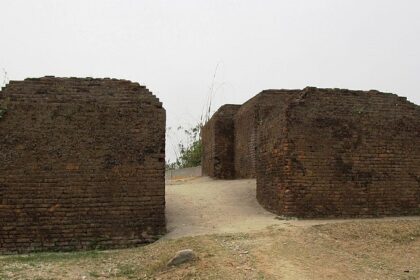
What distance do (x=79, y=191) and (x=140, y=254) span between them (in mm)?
1714

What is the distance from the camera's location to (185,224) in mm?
9742

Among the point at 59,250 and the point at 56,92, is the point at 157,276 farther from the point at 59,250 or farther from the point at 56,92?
the point at 56,92

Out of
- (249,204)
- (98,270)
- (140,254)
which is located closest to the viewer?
(98,270)

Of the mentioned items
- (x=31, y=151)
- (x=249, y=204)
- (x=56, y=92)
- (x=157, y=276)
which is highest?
(x=56, y=92)

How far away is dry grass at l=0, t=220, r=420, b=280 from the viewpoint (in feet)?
21.9

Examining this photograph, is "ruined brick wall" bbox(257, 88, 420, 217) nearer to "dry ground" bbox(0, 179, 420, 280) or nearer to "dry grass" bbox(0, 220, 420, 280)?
"dry ground" bbox(0, 179, 420, 280)

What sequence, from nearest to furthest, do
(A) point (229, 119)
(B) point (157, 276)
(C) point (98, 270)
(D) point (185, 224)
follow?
(B) point (157, 276) → (C) point (98, 270) → (D) point (185, 224) → (A) point (229, 119)

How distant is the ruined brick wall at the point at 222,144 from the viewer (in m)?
17.3

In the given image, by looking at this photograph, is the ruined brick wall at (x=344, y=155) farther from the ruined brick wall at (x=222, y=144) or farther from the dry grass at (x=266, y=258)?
the ruined brick wall at (x=222, y=144)

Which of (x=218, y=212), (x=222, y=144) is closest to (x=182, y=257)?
(x=218, y=212)

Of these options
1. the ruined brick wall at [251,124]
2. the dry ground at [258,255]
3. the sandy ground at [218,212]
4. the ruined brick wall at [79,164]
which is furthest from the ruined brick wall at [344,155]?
the ruined brick wall at [251,124]

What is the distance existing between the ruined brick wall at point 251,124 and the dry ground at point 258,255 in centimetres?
529

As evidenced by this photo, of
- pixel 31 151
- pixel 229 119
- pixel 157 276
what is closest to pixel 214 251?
pixel 157 276

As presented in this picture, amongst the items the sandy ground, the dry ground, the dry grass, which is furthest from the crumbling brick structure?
the dry grass
